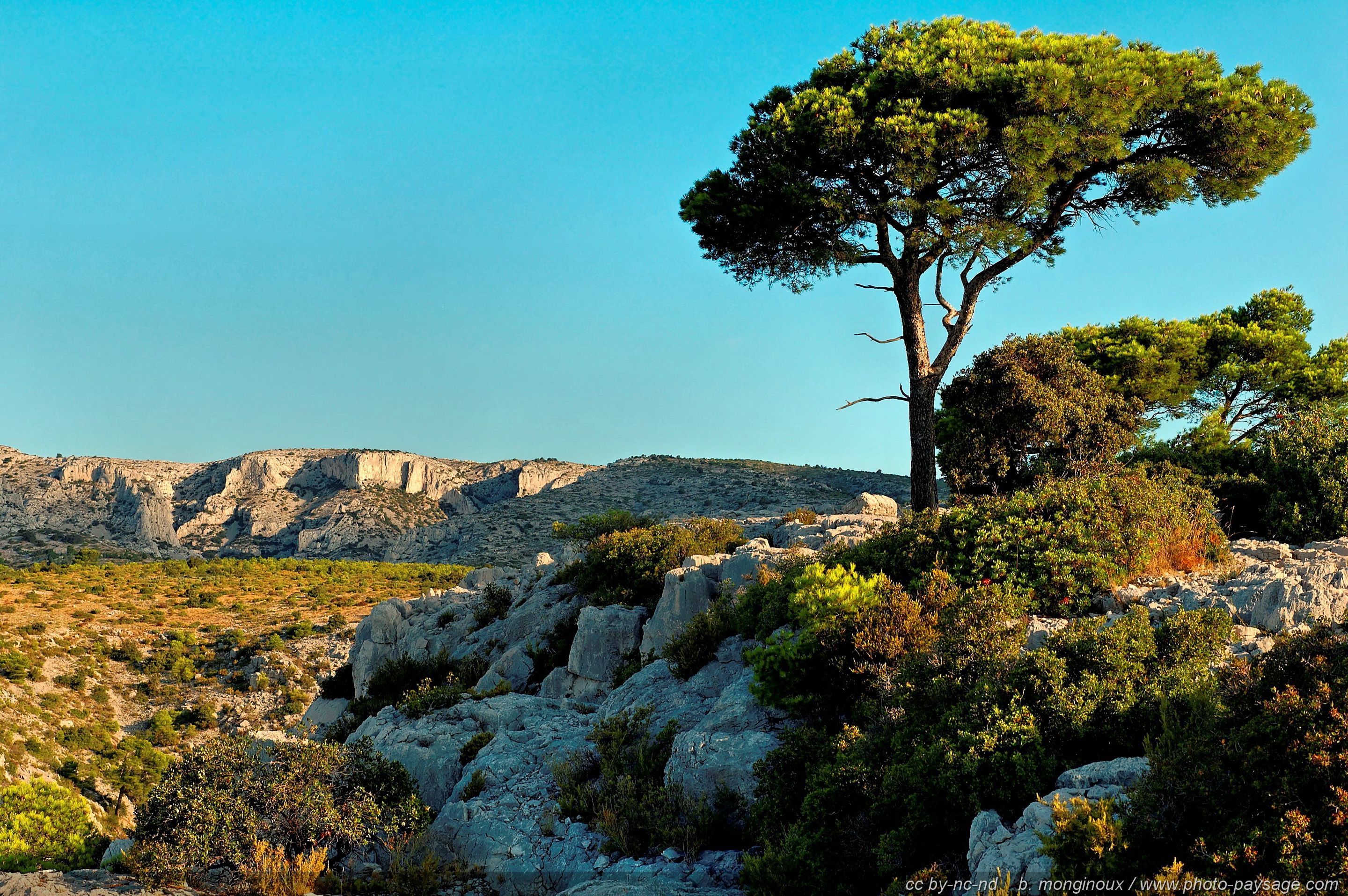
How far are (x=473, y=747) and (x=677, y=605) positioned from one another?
494 cm

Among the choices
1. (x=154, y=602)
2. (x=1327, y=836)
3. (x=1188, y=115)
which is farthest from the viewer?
(x=154, y=602)

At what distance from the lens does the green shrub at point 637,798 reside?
9453 millimetres

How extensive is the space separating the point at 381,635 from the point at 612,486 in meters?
Answer: 59.1

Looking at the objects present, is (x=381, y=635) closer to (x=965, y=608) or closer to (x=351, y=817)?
(x=351, y=817)

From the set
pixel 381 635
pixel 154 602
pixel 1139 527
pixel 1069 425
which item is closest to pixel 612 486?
pixel 154 602

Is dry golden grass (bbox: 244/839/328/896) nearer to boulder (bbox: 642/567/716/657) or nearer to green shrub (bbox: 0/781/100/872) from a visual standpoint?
green shrub (bbox: 0/781/100/872)

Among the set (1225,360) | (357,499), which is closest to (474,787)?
(1225,360)

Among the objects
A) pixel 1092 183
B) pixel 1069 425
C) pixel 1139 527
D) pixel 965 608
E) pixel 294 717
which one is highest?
pixel 1092 183

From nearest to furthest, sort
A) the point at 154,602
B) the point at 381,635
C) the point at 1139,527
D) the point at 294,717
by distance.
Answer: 1. the point at 1139,527
2. the point at 381,635
3. the point at 294,717
4. the point at 154,602

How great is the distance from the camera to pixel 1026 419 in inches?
836

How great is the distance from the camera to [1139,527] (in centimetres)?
1197

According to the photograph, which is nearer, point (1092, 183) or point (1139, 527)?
point (1139, 527)

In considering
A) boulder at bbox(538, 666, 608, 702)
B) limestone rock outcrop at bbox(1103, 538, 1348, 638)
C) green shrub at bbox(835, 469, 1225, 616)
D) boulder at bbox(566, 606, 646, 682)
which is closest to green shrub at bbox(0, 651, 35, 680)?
boulder at bbox(538, 666, 608, 702)

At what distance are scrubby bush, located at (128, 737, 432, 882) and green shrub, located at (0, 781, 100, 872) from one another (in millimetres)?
2328
